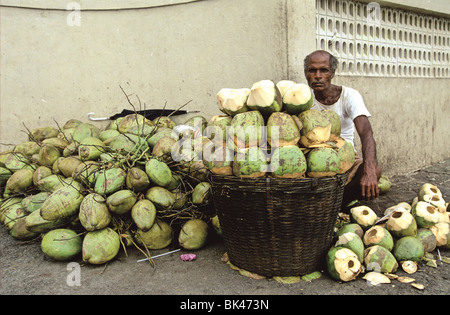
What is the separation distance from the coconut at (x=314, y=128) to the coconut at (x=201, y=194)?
894 millimetres

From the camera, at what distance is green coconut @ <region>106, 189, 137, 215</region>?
2604mm

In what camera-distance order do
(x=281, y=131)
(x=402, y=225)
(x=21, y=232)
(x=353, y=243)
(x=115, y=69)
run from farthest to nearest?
(x=115, y=69) → (x=21, y=232) → (x=402, y=225) → (x=353, y=243) → (x=281, y=131)

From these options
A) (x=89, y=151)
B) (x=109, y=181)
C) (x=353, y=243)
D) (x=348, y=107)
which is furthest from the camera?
(x=348, y=107)

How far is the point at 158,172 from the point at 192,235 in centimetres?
53

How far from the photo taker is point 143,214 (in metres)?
2.63

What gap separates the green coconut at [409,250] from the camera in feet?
7.94

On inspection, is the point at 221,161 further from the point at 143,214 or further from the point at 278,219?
the point at 143,214

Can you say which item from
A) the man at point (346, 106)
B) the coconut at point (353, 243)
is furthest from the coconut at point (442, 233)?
the coconut at point (353, 243)

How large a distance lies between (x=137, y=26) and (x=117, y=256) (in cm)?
296

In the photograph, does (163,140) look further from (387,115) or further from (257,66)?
(387,115)

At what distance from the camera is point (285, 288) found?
2250 mm

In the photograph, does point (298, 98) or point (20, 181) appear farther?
point (20, 181)

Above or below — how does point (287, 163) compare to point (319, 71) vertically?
below

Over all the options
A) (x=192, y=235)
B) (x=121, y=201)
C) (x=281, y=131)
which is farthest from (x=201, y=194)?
(x=281, y=131)
